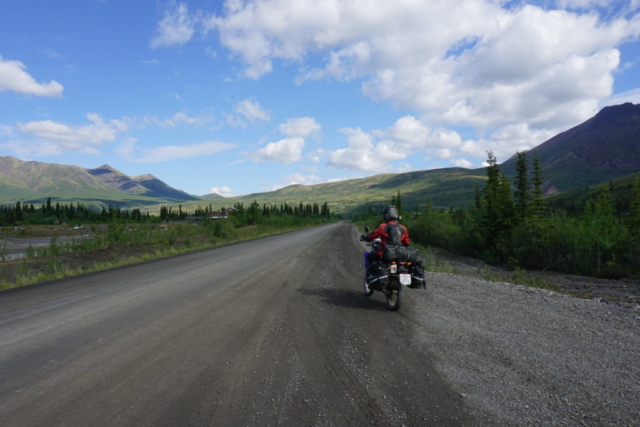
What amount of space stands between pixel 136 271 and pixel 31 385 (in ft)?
31.3

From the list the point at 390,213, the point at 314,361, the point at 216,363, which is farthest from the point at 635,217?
the point at 216,363

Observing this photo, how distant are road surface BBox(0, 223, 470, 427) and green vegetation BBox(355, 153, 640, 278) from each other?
13.0 meters

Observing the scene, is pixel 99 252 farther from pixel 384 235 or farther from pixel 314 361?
pixel 314 361

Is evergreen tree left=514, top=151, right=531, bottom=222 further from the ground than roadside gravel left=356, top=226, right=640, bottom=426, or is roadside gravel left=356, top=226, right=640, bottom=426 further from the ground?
evergreen tree left=514, top=151, right=531, bottom=222

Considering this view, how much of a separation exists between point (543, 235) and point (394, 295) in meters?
15.0

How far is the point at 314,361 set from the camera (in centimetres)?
430

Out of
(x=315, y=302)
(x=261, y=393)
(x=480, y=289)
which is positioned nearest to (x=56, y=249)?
(x=315, y=302)

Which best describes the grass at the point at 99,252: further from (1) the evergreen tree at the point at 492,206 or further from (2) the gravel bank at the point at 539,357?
(1) the evergreen tree at the point at 492,206

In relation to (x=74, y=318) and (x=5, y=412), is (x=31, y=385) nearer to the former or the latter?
(x=5, y=412)

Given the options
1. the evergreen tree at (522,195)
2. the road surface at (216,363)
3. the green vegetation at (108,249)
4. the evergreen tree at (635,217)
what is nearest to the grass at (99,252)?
the green vegetation at (108,249)

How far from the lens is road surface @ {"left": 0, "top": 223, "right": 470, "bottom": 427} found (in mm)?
3109

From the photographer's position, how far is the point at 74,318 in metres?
6.15

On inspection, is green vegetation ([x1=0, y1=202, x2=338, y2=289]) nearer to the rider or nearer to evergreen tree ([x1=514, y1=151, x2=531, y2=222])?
the rider

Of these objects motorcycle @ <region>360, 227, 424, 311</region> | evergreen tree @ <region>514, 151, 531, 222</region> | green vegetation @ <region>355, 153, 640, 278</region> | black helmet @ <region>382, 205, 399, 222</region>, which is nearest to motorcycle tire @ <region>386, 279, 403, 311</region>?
motorcycle @ <region>360, 227, 424, 311</region>
